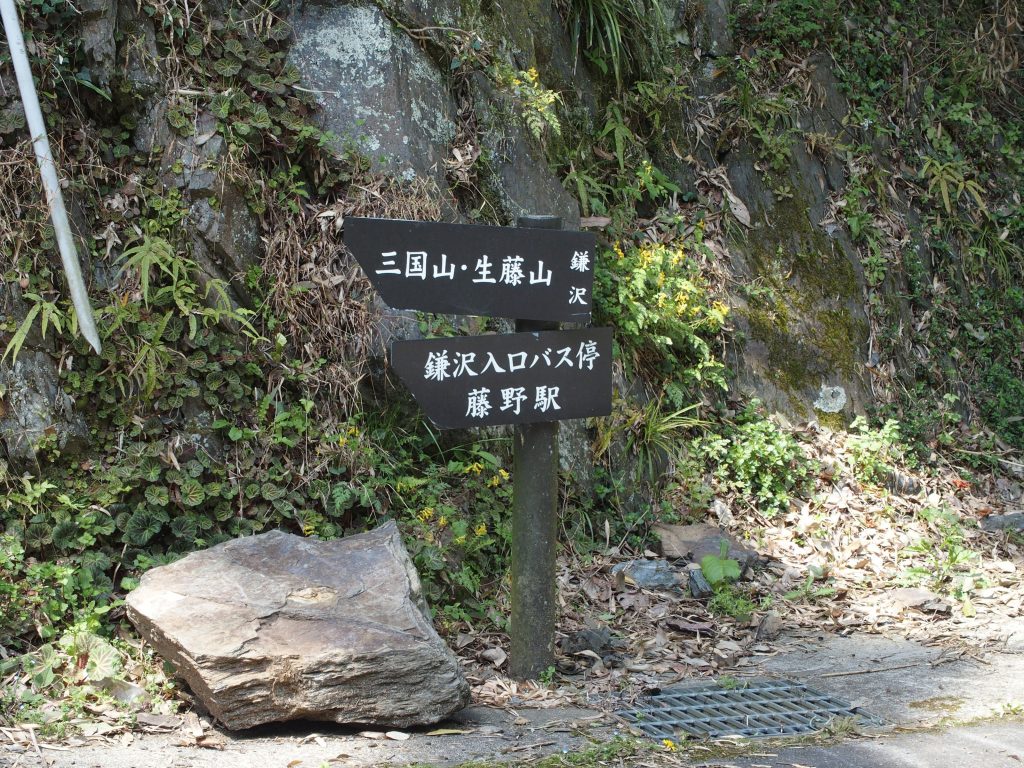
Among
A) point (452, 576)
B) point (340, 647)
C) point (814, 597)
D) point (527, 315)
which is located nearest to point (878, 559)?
point (814, 597)

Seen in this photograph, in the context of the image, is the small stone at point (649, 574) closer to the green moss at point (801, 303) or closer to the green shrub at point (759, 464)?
the green shrub at point (759, 464)

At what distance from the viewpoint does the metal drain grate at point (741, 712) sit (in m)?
4.23

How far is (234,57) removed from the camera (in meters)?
5.89

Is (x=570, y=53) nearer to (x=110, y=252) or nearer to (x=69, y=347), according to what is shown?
(x=110, y=252)

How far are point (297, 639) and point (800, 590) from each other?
3472 millimetres

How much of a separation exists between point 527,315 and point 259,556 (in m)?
1.70

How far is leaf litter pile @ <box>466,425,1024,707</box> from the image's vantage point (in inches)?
200

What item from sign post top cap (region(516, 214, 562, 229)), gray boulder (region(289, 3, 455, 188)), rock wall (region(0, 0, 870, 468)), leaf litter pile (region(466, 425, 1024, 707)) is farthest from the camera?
gray boulder (region(289, 3, 455, 188))

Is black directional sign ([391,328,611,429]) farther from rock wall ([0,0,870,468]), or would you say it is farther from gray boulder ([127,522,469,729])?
rock wall ([0,0,870,468])

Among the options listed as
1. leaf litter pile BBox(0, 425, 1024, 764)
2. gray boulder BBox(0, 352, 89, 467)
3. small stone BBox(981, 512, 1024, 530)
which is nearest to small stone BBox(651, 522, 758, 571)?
leaf litter pile BBox(0, 425, 1024, 764)

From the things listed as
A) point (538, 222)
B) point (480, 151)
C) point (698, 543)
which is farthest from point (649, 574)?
point (480, 151)

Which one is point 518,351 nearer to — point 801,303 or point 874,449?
point 874,449

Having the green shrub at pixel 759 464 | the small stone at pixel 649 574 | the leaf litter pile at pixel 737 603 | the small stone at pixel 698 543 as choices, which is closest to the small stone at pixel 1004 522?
the leaf litter pile at pixel 737 603

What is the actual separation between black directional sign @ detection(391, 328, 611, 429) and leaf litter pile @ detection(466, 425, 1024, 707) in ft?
4.36
